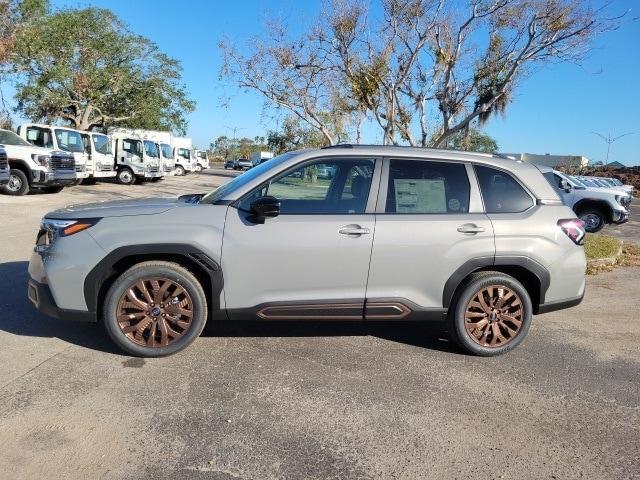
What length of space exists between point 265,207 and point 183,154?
134 ft

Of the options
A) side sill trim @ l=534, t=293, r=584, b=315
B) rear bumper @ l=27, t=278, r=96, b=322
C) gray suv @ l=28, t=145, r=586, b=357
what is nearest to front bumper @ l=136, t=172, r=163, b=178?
gray suv @ l=28, t=145, r=586, b=357

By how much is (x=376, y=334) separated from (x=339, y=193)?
57.8 inches

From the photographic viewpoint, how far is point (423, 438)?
3.22 metres

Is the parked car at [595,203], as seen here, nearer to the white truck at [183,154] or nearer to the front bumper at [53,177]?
the front bumper at [53,177]

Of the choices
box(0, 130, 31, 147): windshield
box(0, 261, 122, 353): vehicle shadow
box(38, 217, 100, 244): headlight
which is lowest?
box(0, 261, 122, 353): vehicle shadow

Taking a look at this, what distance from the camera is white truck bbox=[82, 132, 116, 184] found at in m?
21.4

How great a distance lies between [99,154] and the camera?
2214 centimetres

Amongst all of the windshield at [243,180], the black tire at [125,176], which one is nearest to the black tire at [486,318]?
the windshield at [243,180]

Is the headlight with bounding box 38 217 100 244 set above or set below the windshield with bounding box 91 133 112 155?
below

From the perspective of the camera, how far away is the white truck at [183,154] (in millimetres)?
41938

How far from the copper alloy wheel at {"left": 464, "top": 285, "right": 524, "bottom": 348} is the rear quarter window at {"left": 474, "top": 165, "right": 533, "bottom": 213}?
685 mm

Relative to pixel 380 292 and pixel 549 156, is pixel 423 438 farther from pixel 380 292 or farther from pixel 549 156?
pixel 549 156

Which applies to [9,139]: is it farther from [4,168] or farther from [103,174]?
[103,174]

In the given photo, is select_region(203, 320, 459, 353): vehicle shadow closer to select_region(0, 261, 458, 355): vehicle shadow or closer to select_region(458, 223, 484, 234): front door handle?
select_region(0, 261, 458, 355): vehicle shadow
